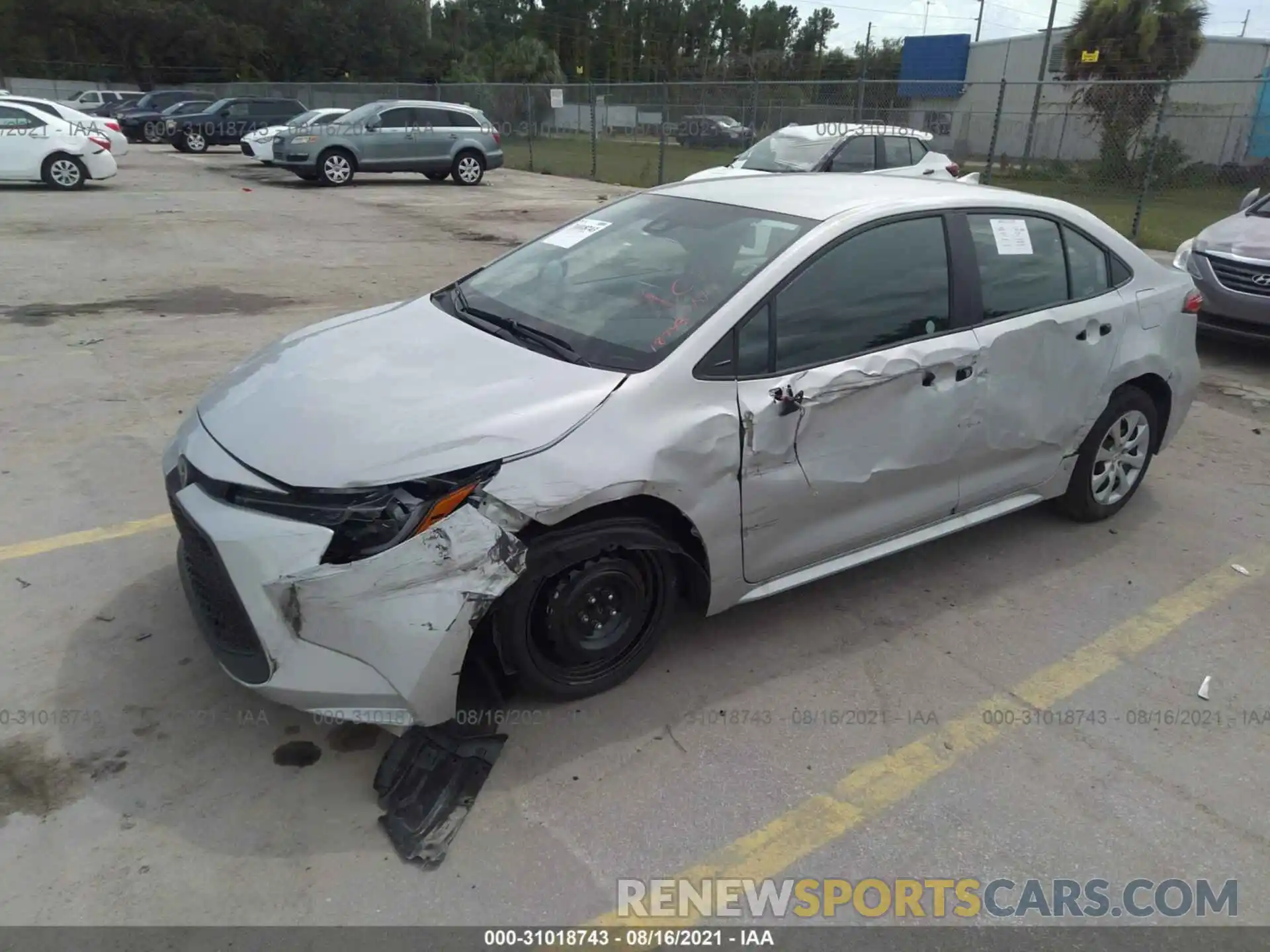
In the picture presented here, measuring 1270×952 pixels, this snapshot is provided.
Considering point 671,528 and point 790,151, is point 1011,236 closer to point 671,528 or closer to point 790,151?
point 671,528

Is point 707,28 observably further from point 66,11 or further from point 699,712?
point 699,712

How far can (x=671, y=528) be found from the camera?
3037 mm

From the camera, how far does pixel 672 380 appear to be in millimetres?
2939

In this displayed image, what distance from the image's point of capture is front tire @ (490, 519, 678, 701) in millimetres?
2752

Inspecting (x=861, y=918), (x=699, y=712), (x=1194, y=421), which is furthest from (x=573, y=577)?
(x=1194, y=421)

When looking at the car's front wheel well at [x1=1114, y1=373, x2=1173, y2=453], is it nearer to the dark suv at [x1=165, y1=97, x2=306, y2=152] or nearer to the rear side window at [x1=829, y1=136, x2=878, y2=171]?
the rear side window at [x1=829, y1=136, x2=878, y2=171]

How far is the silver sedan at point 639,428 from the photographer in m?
2.56

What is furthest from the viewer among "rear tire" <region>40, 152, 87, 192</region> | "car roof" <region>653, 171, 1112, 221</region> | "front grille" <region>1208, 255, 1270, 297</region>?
"rear tire" <region>40, 152, 87, 192</region>

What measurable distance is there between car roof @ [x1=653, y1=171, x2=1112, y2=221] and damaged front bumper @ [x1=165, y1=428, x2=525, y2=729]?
1845 mm

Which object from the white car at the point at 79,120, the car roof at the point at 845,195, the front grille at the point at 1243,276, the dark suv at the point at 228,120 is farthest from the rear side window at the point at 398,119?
the car roof at the point at 845,195

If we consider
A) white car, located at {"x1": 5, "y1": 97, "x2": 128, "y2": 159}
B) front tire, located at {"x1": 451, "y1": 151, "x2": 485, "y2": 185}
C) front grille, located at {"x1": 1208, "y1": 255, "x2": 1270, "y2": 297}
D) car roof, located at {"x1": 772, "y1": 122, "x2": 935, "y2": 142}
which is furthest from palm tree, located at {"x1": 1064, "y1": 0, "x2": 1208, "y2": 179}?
white car, located at {"x1": 5, "y1": 97, "x2": 128, "y2": 159}

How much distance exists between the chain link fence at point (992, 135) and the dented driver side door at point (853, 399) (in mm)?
12136

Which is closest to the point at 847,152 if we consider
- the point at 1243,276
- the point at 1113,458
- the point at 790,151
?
the point at 790,151

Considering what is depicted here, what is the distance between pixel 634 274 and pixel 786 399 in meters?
0.85
